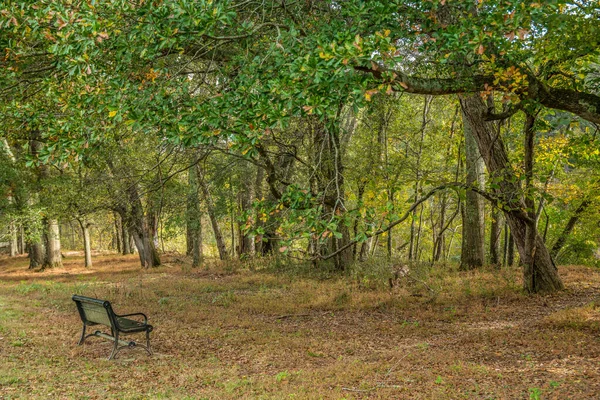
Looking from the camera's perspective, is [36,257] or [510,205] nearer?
[510,205]

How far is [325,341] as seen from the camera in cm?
910

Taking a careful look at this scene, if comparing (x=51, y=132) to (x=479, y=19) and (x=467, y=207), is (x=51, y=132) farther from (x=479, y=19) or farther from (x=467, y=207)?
(x=467, y=207)

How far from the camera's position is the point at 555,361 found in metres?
7.02

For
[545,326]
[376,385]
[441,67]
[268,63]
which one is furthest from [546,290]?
[268,63]

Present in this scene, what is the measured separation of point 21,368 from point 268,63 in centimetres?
555

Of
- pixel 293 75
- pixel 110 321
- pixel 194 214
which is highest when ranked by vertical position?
pixel 293 75

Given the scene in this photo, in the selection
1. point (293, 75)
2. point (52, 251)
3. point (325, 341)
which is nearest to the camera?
point (293, 75)

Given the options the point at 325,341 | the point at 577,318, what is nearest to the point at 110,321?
the point at 325,341

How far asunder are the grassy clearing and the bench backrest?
53cm

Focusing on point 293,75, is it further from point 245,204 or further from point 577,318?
point 245,204

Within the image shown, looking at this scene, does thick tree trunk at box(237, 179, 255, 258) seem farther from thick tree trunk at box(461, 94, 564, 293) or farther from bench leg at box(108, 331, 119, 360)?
bench leg at box(108, 331, 119, 360)

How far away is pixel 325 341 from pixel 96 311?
411cm

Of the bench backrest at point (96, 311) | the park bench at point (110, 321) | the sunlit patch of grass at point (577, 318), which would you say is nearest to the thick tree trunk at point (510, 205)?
the sunlit patch of grass at point (577, 318)

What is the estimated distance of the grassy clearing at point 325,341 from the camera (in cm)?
608
